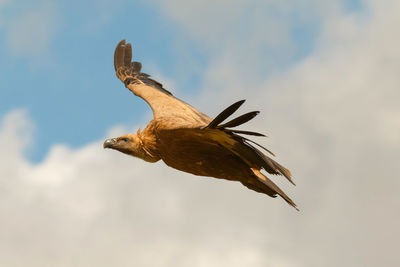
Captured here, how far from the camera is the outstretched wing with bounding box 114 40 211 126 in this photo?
10.1m

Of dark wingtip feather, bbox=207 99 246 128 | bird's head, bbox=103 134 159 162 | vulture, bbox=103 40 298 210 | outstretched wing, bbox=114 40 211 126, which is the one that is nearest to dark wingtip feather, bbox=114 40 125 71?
outstretched wing, bbox=114 40 211 126

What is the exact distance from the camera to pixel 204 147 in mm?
8812

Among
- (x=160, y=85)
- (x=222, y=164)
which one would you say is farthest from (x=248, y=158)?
(x=160, y=85)

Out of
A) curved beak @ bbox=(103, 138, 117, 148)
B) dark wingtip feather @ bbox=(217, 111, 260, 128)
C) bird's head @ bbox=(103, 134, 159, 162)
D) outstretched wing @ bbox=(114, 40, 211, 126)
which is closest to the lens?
dark wingtip feather @ bbox=(217, 111, 260, 128)

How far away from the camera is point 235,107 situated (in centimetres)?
767

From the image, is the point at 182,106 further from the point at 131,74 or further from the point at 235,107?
the point at 235,107

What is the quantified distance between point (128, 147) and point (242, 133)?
2.46m

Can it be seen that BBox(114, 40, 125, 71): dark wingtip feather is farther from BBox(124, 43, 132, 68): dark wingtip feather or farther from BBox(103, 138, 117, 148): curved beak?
BBox(103, 138, 117, 148): curved beak

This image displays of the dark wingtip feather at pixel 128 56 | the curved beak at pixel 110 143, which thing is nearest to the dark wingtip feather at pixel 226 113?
the curved beak at pixel 110 143

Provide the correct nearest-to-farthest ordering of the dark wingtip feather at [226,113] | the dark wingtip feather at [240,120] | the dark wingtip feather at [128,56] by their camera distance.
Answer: the dark wingtip feather at [240,120] < the dark wingtip feather at [226,113] < the dark wingtip feather at [128,56]

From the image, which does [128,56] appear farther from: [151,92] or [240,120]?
[240,120]

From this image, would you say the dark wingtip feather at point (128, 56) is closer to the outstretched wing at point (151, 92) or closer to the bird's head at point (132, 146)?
the outstretched wing at point (151, 92)

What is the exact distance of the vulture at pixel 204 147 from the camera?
8190mm

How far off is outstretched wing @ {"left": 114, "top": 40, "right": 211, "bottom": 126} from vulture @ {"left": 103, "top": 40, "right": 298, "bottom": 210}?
0.03 metres
